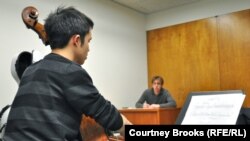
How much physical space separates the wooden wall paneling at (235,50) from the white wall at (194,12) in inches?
4.3

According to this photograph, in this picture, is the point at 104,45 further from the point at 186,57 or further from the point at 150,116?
the point at 150,116

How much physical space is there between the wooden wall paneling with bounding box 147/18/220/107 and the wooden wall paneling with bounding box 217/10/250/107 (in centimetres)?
10

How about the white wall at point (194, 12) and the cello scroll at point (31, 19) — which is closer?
the cello scroll at point (31, 19)

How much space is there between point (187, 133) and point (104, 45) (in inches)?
113

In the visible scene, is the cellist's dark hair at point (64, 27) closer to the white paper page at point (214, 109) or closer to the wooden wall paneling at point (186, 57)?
the white paper page at point (214, 109)

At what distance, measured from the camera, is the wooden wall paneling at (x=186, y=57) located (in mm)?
3787

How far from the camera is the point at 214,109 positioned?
1447 millimetres

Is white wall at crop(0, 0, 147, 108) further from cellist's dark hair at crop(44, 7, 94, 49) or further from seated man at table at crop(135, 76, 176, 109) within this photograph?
cellist's dark hair at crop(44, 7, 94, 49)

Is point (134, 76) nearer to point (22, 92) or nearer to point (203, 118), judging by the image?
point (203, 118)

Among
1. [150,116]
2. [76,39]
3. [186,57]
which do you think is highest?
[186,57]

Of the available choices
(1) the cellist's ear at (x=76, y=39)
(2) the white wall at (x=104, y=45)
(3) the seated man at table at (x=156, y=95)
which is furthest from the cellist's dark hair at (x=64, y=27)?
(3) the seated man at table at (x=156, y=95)

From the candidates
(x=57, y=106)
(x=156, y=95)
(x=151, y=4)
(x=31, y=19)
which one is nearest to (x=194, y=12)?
(x=151, y=4)

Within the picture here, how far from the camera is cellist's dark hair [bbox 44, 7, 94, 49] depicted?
0.92 meters

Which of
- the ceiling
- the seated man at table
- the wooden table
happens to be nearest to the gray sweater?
the wooden table
